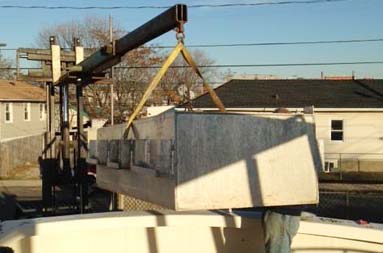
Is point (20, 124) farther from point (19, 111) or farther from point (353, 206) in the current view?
point (353, 206)

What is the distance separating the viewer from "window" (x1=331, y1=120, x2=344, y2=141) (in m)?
30.1

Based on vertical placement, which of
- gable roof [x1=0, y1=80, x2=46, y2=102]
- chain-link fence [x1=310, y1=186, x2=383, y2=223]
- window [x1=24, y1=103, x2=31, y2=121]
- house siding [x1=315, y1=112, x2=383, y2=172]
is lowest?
chain-link fence [x1=310, y1=186, x2=383, y2=223]

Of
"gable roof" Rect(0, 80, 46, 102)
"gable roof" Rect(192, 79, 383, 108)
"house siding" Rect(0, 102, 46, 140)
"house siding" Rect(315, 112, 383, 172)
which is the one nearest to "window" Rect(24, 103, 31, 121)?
"house siding" Rect(0, 102, 46, 140)

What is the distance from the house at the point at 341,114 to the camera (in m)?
29.5

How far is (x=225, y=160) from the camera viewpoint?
3.99 m

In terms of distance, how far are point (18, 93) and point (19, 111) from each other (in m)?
1.47

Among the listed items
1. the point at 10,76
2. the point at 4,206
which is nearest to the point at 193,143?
the point at 4,206

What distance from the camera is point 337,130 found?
30.0 metres

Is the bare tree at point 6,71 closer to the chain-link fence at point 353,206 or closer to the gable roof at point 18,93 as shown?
the gable roof at point 18,93

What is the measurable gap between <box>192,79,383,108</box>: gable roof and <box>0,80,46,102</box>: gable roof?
15092 mm

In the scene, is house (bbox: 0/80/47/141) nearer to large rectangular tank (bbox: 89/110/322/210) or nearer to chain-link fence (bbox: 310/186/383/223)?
chain-link fence (bbox: 310/186/383/223)


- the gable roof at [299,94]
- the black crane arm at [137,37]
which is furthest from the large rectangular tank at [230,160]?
the gable roof at [299,94]

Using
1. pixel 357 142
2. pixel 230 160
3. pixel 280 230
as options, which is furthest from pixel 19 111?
pixel 230 160

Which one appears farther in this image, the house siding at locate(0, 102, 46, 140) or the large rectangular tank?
the house siding at locate(0, 102, 46, 140)
